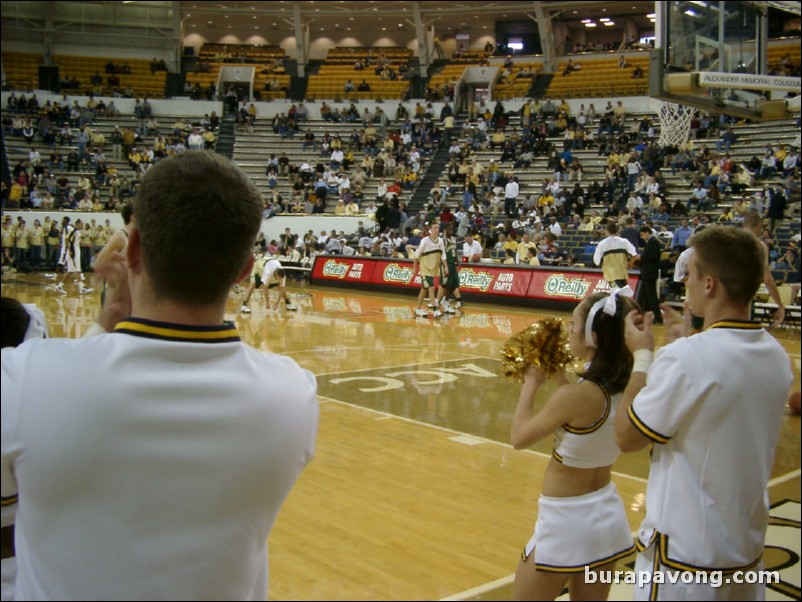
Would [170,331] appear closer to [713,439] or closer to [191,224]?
[191,224]

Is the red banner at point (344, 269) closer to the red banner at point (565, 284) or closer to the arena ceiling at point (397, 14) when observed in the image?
the red banner at point (565, 284)

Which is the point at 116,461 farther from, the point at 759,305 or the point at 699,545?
the point at 759,305

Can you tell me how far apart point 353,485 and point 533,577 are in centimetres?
278

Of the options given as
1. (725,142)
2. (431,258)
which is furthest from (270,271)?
(725,142)

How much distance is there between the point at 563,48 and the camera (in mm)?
40406

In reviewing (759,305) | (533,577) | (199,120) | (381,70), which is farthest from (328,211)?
(533,577)

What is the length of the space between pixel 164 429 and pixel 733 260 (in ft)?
5.85

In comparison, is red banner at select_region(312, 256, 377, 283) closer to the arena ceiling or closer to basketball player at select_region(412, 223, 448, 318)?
basketball player at select_region(412, 223, 448, 318)

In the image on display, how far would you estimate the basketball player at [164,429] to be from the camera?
4.37ft

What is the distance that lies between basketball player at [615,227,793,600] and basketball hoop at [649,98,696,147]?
38.3 ft

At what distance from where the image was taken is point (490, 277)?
19359 millimetres

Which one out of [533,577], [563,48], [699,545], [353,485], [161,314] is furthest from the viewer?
[563,48]

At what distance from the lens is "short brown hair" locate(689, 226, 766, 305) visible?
2.51 m

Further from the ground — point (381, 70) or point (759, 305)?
point (381, 70)
